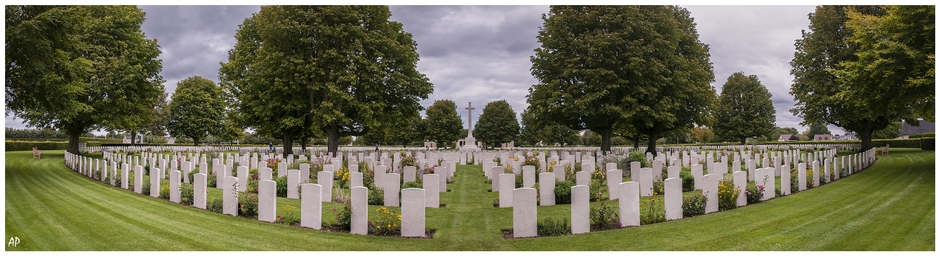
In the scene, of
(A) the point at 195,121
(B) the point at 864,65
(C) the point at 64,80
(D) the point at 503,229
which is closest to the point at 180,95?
(A) the point at 195,121

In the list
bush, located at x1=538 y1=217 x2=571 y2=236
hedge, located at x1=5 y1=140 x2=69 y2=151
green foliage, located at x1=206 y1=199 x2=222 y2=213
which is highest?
hedge, located at x1=5 y1=140 x2=69 y2=151

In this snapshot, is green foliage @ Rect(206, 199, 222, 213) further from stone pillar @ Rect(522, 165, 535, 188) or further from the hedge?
the hedge

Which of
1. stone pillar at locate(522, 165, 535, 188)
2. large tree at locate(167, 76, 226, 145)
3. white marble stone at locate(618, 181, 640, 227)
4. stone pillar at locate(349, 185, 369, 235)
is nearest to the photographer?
stone pillar at locate(349, 185, 369, 235)

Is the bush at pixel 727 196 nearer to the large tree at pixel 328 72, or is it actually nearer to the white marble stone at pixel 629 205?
the white marble stone at pixel 629 205

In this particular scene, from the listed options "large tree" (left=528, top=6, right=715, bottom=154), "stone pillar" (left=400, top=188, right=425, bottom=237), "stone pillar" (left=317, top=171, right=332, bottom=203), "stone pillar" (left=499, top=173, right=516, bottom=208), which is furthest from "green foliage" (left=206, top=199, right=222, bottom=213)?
"large tree" (left=528, top=6, right=715, bottom=154)

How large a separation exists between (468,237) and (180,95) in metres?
50.4

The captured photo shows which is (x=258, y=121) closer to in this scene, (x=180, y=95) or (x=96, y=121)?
(x=96, y=121)

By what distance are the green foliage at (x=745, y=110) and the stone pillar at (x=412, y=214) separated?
46186 millimetres

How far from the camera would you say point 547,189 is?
11.4m

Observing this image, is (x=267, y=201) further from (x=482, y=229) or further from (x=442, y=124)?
(x=442, y=124)

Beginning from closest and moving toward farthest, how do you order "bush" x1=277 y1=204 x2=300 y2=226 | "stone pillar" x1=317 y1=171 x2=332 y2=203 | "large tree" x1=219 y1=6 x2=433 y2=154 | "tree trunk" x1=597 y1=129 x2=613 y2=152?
1. "bush" x1=277 y1=204 x2=300 y2=226
2. "stone pillar" x1=317 y1=171 x2=332 y2=203
3. "large tree" x1=219 y1=6 x2=433 y2=154
4. "tree trunk" x1=597 y1=129 x2=613 y2=152

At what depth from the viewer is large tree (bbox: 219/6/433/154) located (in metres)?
25.2

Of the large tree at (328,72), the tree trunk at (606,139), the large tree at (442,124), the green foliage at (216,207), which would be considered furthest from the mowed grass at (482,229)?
the large tree at (442,124)

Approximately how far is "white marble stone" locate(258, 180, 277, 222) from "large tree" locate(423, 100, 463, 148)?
2072 inches
